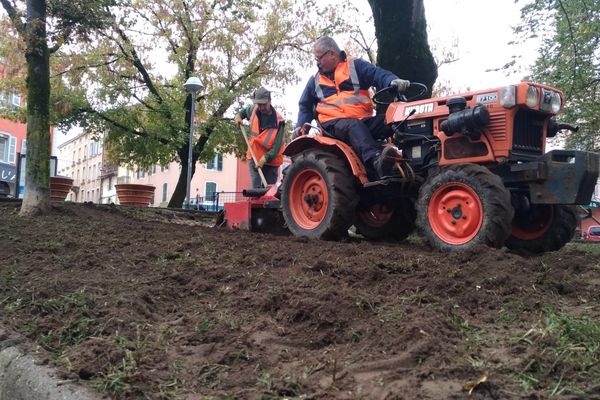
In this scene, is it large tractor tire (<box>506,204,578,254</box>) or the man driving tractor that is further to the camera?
the man driving tractor

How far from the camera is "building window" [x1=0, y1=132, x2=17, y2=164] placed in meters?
39.9

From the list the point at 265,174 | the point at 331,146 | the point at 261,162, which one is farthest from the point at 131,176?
the point at 331,146

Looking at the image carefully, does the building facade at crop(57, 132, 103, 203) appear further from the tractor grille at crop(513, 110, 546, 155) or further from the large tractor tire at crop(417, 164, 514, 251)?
the tractor grille at crop(513, 110, 546, 155)

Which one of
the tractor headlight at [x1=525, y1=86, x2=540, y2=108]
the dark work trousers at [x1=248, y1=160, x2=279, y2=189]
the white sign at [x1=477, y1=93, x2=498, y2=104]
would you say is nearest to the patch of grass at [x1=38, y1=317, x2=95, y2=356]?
the white sign at [x1=477, y1=93, x2=498, y2=104]

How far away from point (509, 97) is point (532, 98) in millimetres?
227

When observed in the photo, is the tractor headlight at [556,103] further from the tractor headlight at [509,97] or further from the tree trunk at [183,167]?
the tree trunk at [183,167]

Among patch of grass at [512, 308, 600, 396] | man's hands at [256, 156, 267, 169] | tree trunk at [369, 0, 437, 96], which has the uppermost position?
tree trunk at [369, 0, 437, 96]

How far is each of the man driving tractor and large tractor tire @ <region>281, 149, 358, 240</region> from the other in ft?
0.90

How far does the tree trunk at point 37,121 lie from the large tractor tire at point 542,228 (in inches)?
263

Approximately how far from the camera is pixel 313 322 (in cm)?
273

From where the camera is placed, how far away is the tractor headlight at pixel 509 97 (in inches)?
180

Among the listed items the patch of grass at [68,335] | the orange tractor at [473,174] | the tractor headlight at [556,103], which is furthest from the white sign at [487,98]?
the patch of grass at [68,335]

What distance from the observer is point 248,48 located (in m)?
22.2

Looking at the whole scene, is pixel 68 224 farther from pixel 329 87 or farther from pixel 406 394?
pixel 406 394
